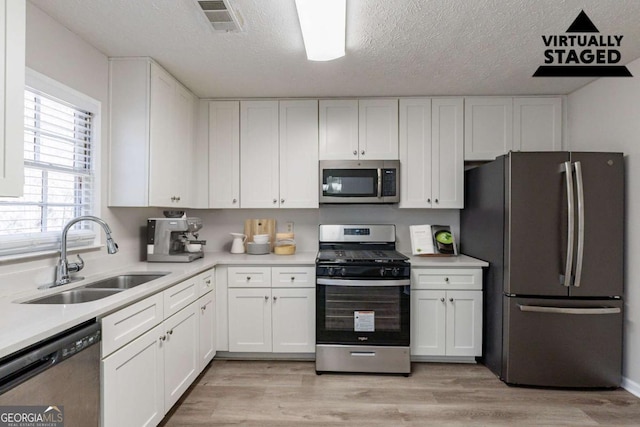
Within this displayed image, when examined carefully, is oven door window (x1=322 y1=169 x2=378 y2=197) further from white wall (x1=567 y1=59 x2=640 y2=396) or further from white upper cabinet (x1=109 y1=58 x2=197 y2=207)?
white wall (x1=567 y1=59 x2=640 y2=396)

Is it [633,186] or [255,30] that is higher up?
[255,30]

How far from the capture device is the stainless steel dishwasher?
3.32ft

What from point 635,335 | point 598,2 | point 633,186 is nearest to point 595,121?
point 633,186

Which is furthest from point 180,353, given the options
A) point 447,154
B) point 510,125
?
point 510,125

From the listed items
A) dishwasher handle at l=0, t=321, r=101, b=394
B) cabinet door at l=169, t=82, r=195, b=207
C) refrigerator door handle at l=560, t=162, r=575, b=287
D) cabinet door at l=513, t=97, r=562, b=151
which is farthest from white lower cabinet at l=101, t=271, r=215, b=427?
cabinet door at l=513, t=97, r=562, b=151

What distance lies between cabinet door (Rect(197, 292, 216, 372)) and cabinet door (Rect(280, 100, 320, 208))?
1169 millimetres

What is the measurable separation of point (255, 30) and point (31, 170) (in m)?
1.49

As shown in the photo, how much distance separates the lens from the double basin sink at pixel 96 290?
1.69 metres

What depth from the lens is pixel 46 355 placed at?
1117mm

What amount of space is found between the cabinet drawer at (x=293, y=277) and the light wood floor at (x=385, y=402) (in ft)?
2.27

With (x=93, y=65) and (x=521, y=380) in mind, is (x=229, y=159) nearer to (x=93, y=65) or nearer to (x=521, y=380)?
(x=93, y=65)

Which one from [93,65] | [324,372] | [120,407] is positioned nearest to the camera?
[120,407]

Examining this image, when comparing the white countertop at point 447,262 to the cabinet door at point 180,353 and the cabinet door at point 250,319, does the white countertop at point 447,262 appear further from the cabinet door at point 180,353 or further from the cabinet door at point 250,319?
the cabinet door at point 180,353

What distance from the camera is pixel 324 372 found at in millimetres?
2609
